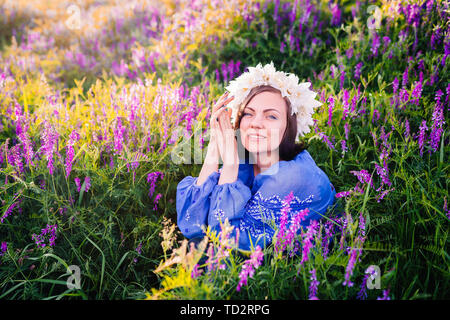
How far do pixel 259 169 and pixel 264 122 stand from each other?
38 centimetres

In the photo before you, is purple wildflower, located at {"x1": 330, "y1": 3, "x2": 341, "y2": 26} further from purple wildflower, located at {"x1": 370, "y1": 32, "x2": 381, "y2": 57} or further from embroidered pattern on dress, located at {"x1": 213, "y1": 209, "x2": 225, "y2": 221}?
embroidered pattern on dress, located at {"x1": 213, "y1": 209, "x2": 225, "y2": 221}

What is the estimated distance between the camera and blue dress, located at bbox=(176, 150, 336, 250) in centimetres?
210

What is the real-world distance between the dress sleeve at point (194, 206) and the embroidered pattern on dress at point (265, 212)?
277 millimetres

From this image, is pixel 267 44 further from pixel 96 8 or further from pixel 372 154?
pixel 96 8

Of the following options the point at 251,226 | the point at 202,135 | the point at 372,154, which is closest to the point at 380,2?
the point at 372,154

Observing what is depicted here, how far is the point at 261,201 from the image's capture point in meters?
2.13

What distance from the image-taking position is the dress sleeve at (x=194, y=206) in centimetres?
→ 223

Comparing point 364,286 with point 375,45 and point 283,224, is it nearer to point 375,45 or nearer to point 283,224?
point 283,224

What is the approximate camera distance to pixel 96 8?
7.43 metres

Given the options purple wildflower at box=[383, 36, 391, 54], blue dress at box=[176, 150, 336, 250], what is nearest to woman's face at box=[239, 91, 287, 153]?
blue dress at box=[176, 150, 336, 250]

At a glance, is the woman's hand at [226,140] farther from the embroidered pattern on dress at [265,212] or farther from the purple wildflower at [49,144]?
the purple wildflower at [49,144]

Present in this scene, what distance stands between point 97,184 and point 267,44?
2889 mm

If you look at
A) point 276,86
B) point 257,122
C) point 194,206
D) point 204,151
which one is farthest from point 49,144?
point 276,86

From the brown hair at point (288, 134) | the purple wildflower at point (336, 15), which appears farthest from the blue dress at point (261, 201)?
the purple wildflower at point (336, 15)
